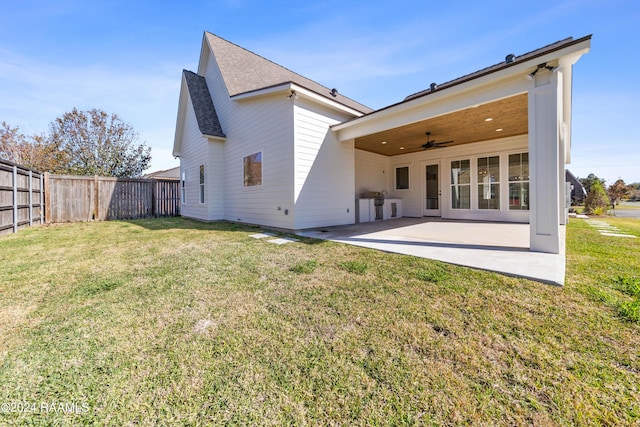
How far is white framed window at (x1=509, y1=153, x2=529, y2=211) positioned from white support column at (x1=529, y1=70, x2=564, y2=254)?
5725 mm

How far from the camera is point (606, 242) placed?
16.5ft

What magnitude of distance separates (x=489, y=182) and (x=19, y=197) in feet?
50.3

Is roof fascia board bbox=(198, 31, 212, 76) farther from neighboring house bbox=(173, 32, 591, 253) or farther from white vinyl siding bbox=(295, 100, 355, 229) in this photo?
white vinyl siding bbox=(295, 100, 355, 229)

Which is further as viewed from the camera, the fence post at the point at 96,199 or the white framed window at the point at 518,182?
the fence post at the point at 96,199

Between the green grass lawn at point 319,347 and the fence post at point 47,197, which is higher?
the fence post at point 47,197

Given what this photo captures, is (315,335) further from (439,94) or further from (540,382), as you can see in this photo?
(439,94)

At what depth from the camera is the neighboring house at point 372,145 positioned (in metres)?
4.07

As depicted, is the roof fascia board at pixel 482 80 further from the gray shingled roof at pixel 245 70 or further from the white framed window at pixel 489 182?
the white framed window at pixel 489 182

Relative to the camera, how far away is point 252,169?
8.16 metres

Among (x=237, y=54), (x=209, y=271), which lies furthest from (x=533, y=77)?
(x=237, y=54)

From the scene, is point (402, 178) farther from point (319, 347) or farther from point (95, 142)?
Result: point (95, 142)

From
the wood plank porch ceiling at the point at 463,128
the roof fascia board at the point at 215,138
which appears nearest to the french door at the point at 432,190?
the wood plank porch ceiling at the point at 463,128

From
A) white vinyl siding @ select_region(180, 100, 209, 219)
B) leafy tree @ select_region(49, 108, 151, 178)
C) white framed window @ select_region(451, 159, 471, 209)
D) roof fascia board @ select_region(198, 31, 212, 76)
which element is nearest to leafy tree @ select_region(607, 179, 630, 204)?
white framed window @ select_region(451, 159, 471, 209)

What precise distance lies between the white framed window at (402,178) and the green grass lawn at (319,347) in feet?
27.4
